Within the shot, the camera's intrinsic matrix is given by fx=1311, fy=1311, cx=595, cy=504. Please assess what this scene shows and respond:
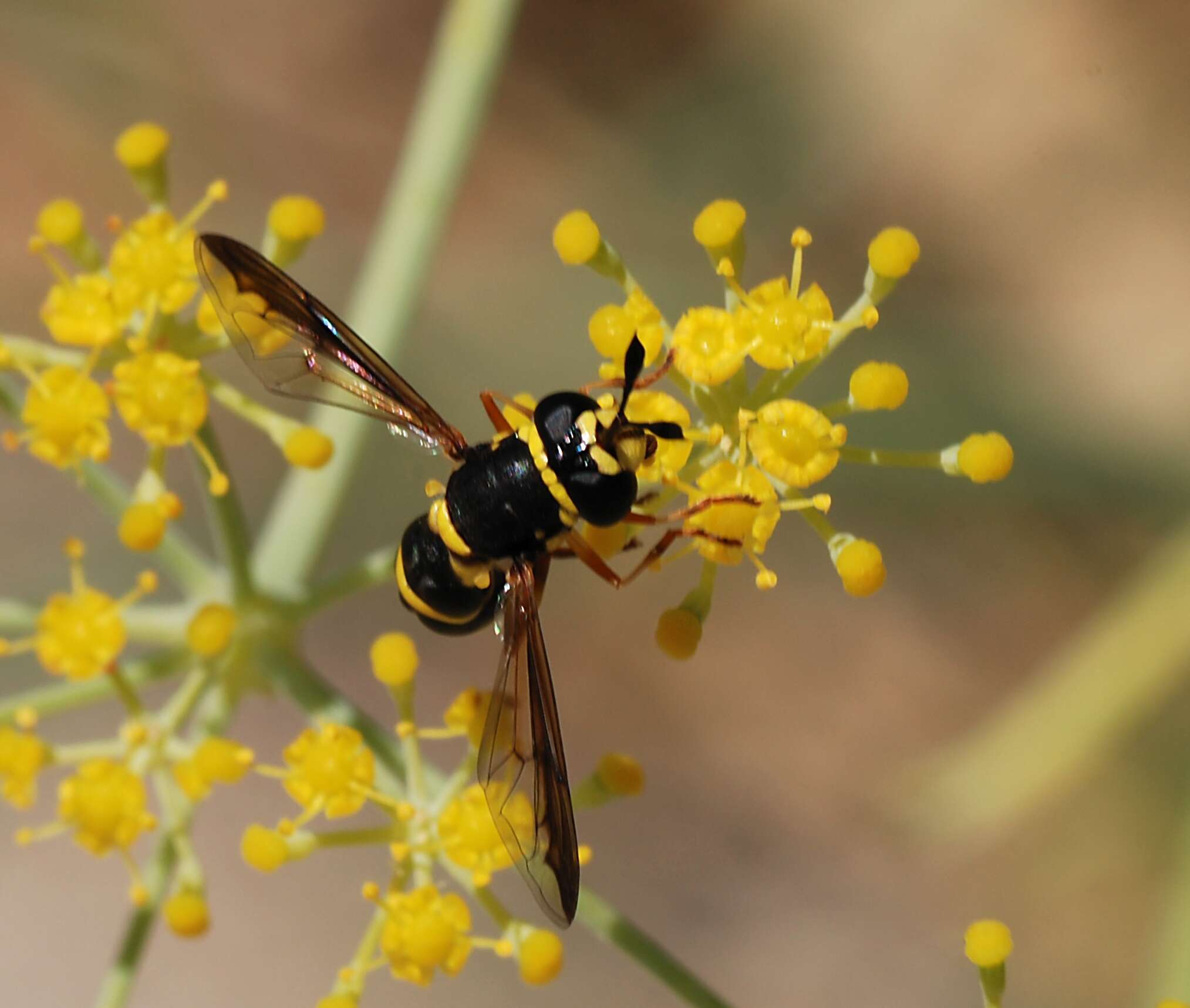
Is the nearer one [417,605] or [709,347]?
[709,347]

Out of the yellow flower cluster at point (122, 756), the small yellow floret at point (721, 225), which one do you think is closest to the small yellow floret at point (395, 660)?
the yellow flower cluster at point (122, 756)

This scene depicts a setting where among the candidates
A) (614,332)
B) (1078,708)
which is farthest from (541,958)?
(1078,708)

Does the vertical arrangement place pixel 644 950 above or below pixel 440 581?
below

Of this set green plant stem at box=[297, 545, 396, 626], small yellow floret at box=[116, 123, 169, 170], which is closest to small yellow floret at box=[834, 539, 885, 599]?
green plant stem at box=[297, 545, 396, 626]

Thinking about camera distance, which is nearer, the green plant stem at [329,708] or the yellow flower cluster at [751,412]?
the yellow flower cluster at [751,412]

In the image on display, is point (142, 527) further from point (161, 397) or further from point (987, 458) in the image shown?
point (987, 458)

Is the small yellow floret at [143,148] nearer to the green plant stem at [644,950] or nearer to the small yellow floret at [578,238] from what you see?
the small yellow floret at [578,238]
